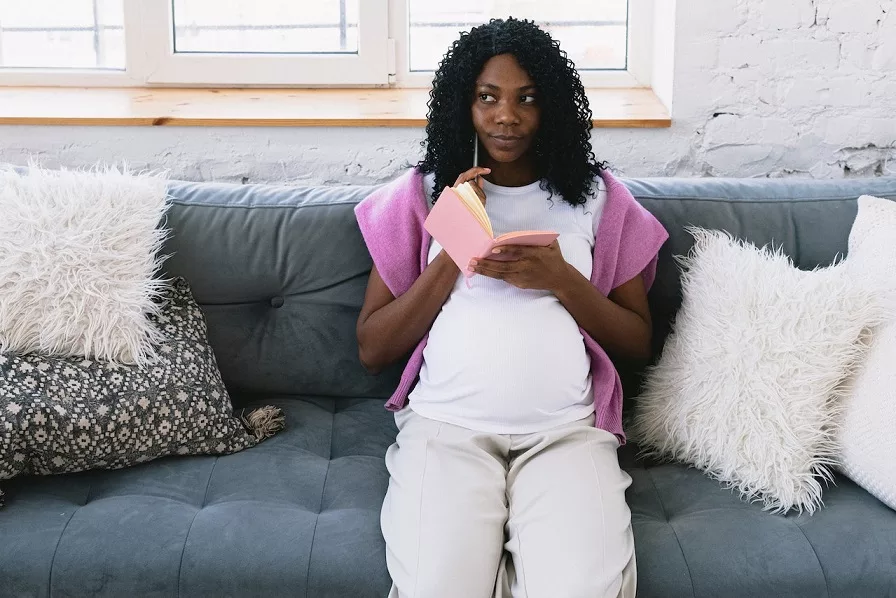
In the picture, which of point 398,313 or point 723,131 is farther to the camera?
point 723,131

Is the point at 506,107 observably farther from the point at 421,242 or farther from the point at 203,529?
the point at 203,529

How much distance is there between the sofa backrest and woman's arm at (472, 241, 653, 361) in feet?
0.43

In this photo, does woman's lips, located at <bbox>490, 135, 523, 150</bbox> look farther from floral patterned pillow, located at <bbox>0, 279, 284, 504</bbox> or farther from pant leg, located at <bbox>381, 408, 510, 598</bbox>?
floral patterned pillow, located at <bbox>0, 279, 284, 504</bbox>

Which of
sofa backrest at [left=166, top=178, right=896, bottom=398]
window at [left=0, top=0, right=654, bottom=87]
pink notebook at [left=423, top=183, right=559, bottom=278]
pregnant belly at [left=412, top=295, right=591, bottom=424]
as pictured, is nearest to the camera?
pink notebook at [left=423, top=183, right=559, bottom=278]

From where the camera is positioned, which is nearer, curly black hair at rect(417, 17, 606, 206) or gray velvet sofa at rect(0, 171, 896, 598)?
gray velvet sofa at rect(0, 171, 896, 598)

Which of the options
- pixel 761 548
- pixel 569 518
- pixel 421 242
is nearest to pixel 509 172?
pixel 421 242

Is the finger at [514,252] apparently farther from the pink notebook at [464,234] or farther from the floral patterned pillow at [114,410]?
the floral patterned pillow at [114,410]

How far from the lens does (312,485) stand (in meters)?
1.61

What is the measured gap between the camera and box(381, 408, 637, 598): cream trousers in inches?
51.8

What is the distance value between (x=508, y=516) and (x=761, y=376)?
1.74 ft

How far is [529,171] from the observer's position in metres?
1.78

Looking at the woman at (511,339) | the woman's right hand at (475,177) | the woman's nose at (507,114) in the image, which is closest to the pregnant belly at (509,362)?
the woman at (511,339)

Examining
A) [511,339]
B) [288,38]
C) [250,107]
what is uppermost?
[288,38]

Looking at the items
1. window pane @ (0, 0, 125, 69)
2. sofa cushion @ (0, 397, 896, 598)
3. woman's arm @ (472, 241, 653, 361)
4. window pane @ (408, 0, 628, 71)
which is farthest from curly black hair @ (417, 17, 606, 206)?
window pane @ (0, 0, 125, 69)
